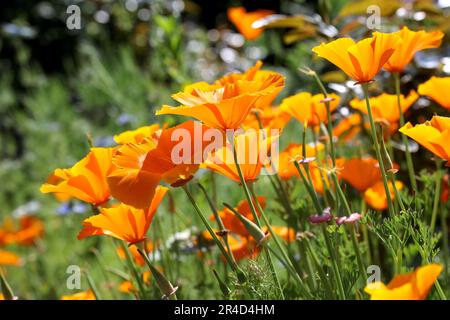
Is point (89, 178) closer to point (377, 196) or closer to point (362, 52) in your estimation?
point (362, 52)

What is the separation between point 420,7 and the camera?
5.27ft

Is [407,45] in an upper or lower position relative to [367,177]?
upper

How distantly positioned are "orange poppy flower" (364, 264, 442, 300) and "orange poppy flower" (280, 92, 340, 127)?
1.72 feet

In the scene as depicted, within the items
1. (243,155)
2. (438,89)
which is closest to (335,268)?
(243,155)

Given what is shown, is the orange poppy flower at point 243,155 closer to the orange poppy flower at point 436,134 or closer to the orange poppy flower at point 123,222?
the orange poppy flower at point 123,222

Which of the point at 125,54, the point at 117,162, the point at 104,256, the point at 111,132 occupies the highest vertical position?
the point at 117,162

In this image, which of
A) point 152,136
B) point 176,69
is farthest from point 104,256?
point 152,136

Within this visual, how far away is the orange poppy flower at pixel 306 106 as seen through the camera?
1.22m

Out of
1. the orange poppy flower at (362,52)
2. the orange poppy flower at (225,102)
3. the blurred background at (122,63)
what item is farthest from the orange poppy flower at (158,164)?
the blurred background at (122,63)

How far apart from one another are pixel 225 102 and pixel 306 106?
1.30 ft

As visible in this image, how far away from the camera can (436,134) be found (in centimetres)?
85

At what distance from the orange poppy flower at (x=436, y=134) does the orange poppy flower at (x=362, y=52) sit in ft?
0.35
